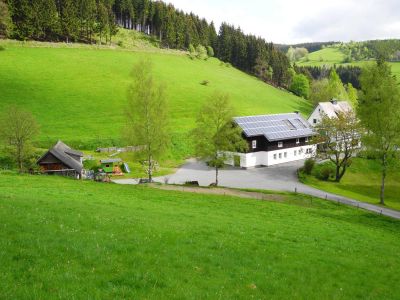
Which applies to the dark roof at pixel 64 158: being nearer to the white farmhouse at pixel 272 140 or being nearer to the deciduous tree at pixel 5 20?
the white farmhouse at pixel 272 140

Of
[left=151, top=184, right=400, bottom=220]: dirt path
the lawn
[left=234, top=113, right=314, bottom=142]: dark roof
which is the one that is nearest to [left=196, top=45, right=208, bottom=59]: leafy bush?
[left=234, top=113, right=314, bottom=142]: dark roof

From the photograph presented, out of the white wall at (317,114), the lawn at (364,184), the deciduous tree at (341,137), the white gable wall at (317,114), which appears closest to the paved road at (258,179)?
the lawn at (364,184)

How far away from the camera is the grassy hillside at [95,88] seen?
78.7 metres

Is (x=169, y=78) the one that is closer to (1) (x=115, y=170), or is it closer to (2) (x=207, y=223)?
(1) (x=115, y=170)

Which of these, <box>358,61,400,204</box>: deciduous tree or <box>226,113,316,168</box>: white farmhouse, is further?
<box>226,113,316,168</box>: white farmhouse

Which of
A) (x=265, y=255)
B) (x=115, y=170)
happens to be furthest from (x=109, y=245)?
(x=115, y=170)

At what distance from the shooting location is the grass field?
11000 millimetres

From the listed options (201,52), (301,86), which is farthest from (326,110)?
(201,52)

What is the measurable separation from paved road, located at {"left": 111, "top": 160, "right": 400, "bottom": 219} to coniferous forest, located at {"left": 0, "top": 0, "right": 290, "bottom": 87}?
82.8 meters

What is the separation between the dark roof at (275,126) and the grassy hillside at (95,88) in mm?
15169

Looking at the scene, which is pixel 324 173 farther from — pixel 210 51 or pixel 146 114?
pixel 210 51

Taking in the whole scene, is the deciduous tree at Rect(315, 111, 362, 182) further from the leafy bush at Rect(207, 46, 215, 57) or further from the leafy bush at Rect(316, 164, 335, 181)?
the leafy bush at Rect(207, 46, 215, 57)

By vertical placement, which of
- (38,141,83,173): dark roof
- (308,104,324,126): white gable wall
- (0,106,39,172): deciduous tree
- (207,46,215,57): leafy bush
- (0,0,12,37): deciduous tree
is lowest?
(38,141,83,173): dark roof

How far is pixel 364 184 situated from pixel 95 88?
224ft
